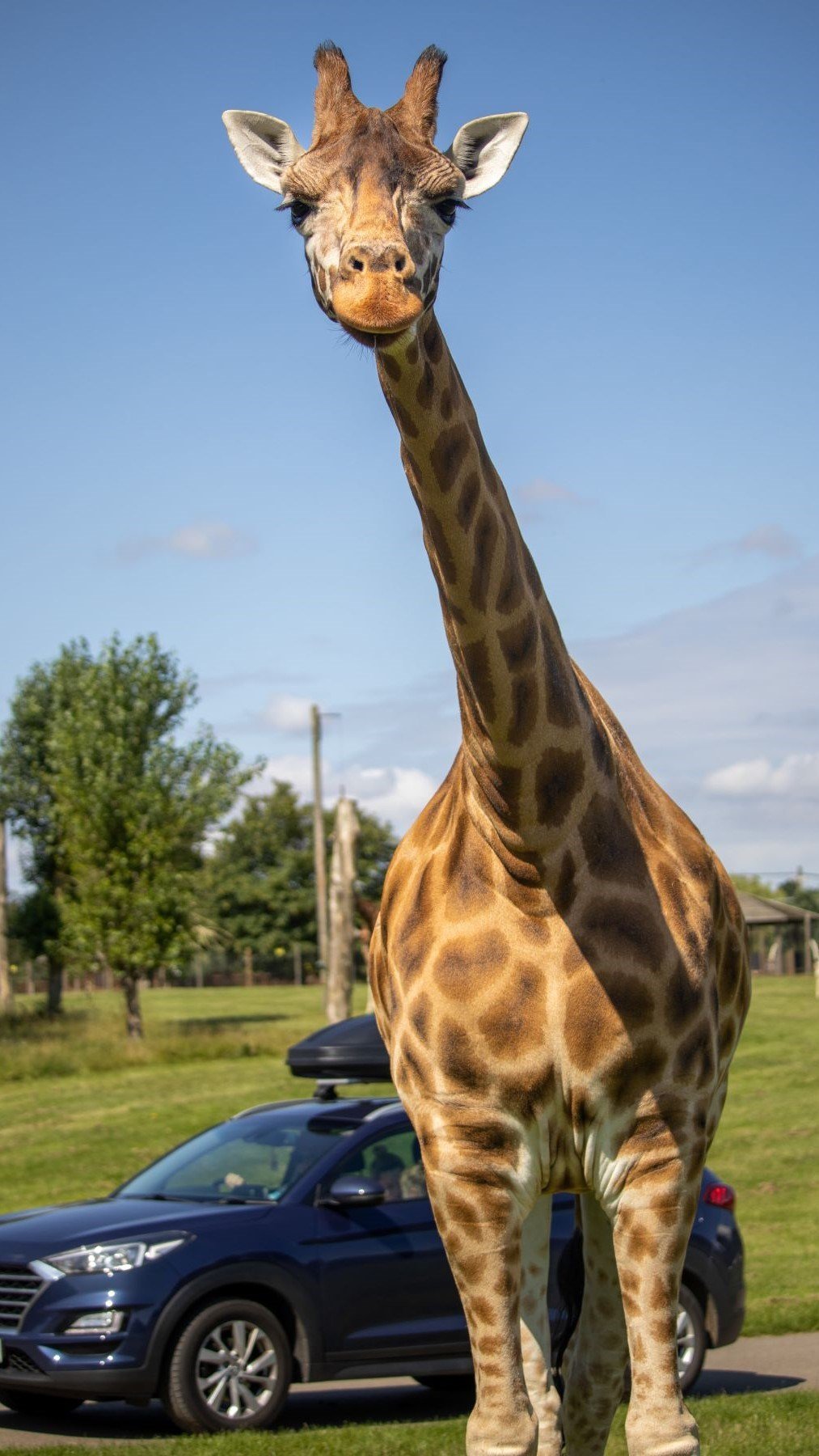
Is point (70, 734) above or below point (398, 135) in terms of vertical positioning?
above

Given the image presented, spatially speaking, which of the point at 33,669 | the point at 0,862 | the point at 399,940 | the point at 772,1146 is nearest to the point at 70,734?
the point at 0,862

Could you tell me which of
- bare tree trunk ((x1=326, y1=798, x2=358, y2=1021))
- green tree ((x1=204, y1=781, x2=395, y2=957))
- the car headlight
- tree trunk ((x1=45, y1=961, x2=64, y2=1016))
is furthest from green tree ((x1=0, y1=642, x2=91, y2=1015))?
the car headlight

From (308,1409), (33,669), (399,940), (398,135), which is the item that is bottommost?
(308,1409)

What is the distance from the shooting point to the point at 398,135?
4148 mm

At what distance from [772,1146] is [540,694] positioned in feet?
52.3

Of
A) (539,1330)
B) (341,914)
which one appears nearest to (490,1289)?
(539,1330)

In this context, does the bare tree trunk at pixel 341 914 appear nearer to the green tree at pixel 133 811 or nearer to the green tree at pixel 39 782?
the green tree at pixel 133 811

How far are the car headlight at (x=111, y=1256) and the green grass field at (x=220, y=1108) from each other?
5001mm

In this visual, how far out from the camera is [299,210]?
4148 mm

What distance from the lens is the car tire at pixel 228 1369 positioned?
904 cm

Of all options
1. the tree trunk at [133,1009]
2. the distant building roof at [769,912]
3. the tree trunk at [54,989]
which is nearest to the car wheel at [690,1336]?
the tree trunk at [133,1009]

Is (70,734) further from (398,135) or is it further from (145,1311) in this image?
(398,135)

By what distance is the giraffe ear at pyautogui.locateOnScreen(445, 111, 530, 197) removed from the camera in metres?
4.37

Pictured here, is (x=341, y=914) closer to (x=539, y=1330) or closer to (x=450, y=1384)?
(x=450, y=1384)
